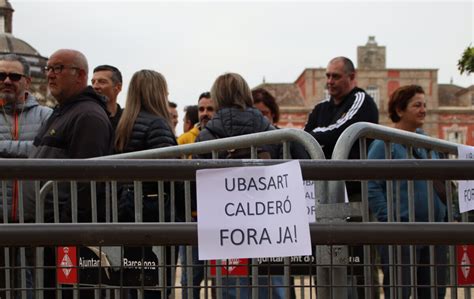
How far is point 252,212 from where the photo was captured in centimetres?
309

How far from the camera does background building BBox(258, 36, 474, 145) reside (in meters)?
66.0

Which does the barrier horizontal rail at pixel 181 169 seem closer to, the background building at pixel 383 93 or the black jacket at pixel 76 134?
the black jacket at pixel 76 134

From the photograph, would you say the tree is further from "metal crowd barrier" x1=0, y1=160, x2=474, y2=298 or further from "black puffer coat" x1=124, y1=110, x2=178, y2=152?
"metal crowd barrier" x1=0, y1=160, x2=474, y2=298

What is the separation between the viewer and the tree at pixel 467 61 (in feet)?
36.7

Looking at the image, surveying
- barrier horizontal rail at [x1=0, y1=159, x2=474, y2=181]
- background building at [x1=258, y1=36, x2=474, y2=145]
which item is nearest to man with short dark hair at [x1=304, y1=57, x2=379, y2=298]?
barrier horizontal rail at [x1=0, y1=159, x2=474, y2=181]

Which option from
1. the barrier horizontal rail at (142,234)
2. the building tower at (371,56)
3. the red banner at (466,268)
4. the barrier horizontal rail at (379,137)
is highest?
the building tower at (371,56)

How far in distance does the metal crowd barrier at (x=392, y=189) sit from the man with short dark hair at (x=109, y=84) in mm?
2685

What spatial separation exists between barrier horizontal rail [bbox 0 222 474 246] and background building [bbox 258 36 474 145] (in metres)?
59.5

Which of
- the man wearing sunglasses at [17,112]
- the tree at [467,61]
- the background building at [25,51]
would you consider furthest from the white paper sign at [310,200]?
the background building at [25,51]

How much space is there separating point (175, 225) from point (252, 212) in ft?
0.84

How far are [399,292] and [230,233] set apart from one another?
808 millimetres

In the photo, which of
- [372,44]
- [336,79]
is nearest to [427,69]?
[372,44]

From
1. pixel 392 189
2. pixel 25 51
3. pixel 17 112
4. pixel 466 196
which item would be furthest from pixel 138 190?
pixel 25 51

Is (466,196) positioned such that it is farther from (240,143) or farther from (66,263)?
(66,263)
